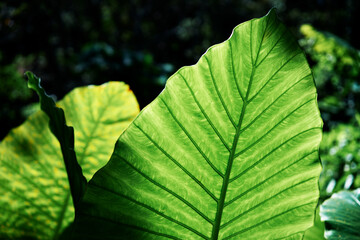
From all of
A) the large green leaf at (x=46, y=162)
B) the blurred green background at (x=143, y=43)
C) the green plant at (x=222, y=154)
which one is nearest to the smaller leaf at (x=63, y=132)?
the green plant at (x=222, y=154)

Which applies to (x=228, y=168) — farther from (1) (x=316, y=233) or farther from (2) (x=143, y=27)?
(2) (x=143, y=27)

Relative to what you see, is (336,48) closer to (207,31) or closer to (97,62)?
(97,62)

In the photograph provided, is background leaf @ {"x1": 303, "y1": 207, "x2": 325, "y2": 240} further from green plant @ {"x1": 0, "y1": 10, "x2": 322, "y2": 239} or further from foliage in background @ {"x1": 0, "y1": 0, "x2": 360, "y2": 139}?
foliage in background @ {"x1": 0, "y1": 0, "x2": 360, "y2": 139}

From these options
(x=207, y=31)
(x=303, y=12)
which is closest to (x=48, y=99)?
(x=207, y=31)

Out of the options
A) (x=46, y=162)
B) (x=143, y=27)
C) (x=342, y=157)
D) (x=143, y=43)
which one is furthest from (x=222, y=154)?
(x=143, y=27)

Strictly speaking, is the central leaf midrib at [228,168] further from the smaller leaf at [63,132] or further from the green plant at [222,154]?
the smaller leaf at [63,132]

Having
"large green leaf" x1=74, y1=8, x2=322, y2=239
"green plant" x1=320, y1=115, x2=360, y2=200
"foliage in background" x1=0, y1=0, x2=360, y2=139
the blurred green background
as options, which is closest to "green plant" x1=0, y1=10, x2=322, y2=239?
"large green leaf" x1=74, y1=8, x2=322, y2=239
